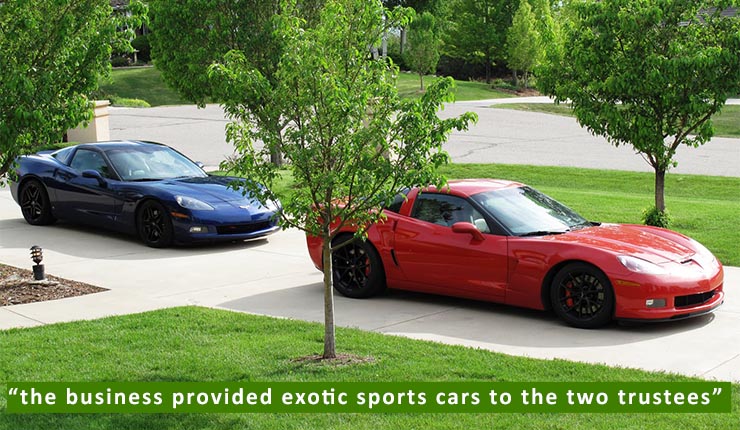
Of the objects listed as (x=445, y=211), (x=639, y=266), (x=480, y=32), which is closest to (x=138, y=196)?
(x=445, y=211)

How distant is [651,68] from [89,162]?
789 centimetres

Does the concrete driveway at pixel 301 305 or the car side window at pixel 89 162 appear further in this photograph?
the car side window at pixel 89 162

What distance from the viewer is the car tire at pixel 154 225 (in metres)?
13.3

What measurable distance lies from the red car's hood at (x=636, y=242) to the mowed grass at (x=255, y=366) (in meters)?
1.92

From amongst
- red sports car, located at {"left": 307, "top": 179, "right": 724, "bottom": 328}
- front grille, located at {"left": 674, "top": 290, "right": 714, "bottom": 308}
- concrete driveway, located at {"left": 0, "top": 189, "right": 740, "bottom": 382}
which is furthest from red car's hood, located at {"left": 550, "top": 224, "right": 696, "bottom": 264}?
concrete driveway, located at {"left": 0, "top": 189, "right": 740, "bottom": 382}

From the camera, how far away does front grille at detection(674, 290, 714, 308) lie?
8.68 meters

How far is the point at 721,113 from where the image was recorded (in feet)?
116

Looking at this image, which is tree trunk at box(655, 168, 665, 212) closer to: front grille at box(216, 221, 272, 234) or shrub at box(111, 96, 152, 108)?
front grille at box(216, 221, 272, 234)

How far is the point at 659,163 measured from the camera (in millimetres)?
13781

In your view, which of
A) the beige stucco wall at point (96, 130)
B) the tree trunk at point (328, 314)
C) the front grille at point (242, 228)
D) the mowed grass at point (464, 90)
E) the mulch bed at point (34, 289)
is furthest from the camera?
the mowed grass at point (464, 90)

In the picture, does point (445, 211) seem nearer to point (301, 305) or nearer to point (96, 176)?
point (301, 305)

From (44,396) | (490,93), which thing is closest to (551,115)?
(490,93)

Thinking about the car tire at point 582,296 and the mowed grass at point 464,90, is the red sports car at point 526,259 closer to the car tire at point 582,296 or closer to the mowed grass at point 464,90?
the car tire at point 582,296

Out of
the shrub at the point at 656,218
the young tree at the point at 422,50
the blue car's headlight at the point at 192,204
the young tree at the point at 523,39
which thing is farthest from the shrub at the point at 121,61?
the shrub at the point at 656,218
